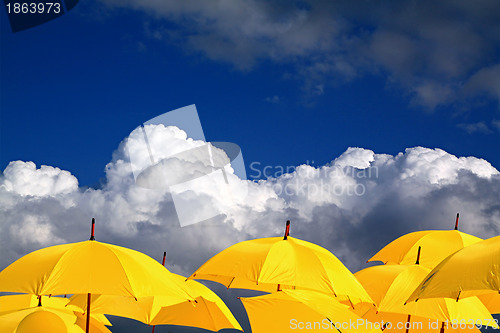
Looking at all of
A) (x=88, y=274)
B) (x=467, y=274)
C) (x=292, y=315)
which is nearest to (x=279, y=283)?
(x=292, y=315)

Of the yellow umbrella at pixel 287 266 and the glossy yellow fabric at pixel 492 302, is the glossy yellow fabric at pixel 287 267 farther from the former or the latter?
the glossy yellow fabric at pixel 492 302

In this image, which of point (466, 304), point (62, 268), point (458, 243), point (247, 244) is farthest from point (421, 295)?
point (458, 243)

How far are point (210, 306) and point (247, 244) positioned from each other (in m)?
1.79

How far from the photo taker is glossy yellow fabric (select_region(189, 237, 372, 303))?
11180mm

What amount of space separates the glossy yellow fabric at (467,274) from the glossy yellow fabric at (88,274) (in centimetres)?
377

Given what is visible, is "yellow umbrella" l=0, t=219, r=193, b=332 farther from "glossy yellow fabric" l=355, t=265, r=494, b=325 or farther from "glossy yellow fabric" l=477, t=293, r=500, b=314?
"glossy yellow fabric" l=477, t=293, r=500, b=314

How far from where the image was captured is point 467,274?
26.8ft

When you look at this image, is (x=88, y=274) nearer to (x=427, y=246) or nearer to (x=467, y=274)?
(x=467, y=274)

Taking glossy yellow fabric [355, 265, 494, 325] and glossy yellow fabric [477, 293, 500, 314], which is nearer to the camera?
glossy yellow fabric [355, 265, 494, 325]

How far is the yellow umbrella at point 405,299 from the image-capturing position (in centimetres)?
1078

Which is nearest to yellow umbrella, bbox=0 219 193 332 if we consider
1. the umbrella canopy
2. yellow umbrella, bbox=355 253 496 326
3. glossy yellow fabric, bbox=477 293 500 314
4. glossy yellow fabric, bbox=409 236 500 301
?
the umbrella canopy

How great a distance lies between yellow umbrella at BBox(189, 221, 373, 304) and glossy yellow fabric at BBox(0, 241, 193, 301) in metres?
1.90

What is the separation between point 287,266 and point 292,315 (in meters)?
2.02

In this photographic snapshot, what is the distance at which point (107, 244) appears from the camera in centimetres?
986
